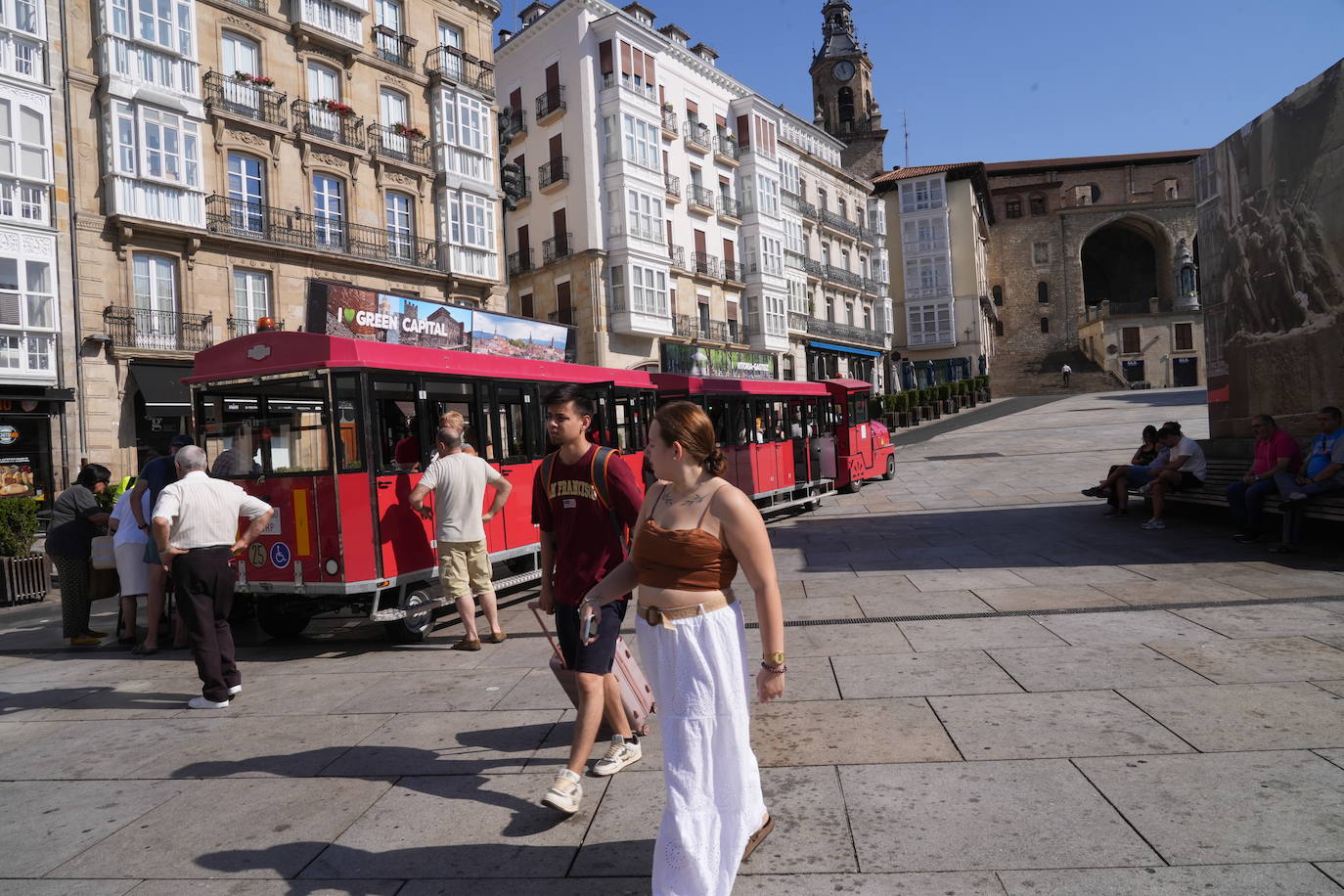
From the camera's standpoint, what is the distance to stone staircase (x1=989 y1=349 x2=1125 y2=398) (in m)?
60.7

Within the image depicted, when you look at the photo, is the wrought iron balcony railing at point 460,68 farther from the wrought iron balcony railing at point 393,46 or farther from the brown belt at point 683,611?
the brown belt at point 683,611

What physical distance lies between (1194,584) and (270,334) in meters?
8.44

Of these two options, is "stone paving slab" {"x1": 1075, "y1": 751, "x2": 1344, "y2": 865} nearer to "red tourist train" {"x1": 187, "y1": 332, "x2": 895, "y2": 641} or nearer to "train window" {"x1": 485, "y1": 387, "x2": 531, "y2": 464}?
"red tourist train" {"x1": 187, "y1": 332, "x2": 895, "y2": 641}

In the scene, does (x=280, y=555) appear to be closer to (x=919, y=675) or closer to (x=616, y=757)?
(x=616, y=757)

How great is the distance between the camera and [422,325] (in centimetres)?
1069

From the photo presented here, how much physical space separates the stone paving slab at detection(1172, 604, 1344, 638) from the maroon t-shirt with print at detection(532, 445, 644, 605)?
461 cm

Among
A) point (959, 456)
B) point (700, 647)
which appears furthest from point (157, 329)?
point (700, 647)

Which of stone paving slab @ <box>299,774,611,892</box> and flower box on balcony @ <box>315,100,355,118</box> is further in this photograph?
flower box on balcony @ <box>315,100,355,118</box>

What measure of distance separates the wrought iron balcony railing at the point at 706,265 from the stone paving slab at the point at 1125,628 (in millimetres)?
33893

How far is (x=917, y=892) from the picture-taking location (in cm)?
302

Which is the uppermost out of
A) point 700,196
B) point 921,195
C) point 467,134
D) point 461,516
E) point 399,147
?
point 921,195

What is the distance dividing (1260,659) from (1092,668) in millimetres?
1039

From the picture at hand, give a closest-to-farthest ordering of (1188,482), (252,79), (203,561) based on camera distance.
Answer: (203,561) → (1188,482) → (252,79)

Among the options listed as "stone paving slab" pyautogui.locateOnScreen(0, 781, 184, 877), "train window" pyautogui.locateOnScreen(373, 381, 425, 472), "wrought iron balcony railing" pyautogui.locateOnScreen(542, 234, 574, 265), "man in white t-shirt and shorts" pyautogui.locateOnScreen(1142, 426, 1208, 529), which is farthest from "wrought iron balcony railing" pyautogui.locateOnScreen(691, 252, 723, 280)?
"stone paving slab" pyautogui.locateOnScreen(0, 781, 184, 877)
